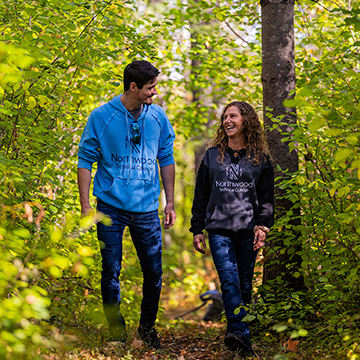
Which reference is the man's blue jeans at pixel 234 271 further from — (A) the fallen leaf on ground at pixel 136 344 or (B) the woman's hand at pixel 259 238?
(A) the fallen leaf on ground at pixel 136 344

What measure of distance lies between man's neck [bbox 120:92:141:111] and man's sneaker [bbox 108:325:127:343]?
1974 mm

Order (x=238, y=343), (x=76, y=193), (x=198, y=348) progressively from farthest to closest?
1. (x=76, y=193)
2. (x=198, y=348)
3. (x=238, y=343)

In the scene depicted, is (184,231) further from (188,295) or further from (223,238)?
(223,238)

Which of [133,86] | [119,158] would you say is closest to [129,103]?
[133,86]

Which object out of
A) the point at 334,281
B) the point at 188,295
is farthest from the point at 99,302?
the point at 188,295

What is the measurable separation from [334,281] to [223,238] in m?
1.02

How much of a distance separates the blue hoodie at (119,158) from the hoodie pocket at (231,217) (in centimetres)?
57

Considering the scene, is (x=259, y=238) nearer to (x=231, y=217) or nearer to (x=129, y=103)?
(x=231, y=217)

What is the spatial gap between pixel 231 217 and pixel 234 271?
18.9 inches

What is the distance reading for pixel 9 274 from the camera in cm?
213

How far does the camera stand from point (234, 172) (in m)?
4.02

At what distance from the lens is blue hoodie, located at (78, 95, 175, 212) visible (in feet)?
12.5

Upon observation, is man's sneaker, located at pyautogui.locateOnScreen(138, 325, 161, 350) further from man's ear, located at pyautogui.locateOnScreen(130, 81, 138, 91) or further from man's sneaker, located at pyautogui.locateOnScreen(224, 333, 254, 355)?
man's ear, located at pyautogui.locateOnScreen(130, 81, 138, 91)

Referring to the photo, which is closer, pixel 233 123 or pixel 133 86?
pixel 133 86
